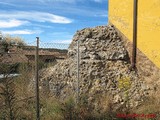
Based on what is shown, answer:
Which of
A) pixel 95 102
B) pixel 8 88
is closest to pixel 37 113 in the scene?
pixel 8 88

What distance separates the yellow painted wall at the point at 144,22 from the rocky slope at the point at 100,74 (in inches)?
21.0

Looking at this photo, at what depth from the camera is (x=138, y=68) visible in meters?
12.7

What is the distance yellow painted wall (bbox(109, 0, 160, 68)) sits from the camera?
11977 millimetres

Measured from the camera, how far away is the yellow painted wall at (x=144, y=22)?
11977mm

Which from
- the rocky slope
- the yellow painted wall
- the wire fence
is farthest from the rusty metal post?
the wire fence

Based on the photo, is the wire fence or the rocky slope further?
the rocky slope

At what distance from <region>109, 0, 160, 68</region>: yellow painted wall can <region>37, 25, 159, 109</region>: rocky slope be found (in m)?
0.53

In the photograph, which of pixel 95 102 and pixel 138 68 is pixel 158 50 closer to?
pixel 138 68

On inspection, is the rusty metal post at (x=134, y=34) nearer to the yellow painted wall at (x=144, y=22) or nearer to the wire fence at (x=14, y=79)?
the yellow painted wall at (x=144, y=22)

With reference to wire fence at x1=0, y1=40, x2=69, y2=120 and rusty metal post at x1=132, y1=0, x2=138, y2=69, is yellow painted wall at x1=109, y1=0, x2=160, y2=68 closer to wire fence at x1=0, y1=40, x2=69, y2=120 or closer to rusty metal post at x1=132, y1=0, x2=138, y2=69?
rusty metal post at x1=132, y1=0, x2=138, y2=69

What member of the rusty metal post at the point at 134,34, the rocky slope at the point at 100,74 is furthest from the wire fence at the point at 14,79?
the rusty metal post at the point at 134,34

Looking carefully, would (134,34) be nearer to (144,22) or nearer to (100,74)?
(144,22)

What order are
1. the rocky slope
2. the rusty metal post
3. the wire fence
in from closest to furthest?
the wire fence < the rocky slope < the rusty metal post

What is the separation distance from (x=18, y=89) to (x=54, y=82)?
1.54 m
